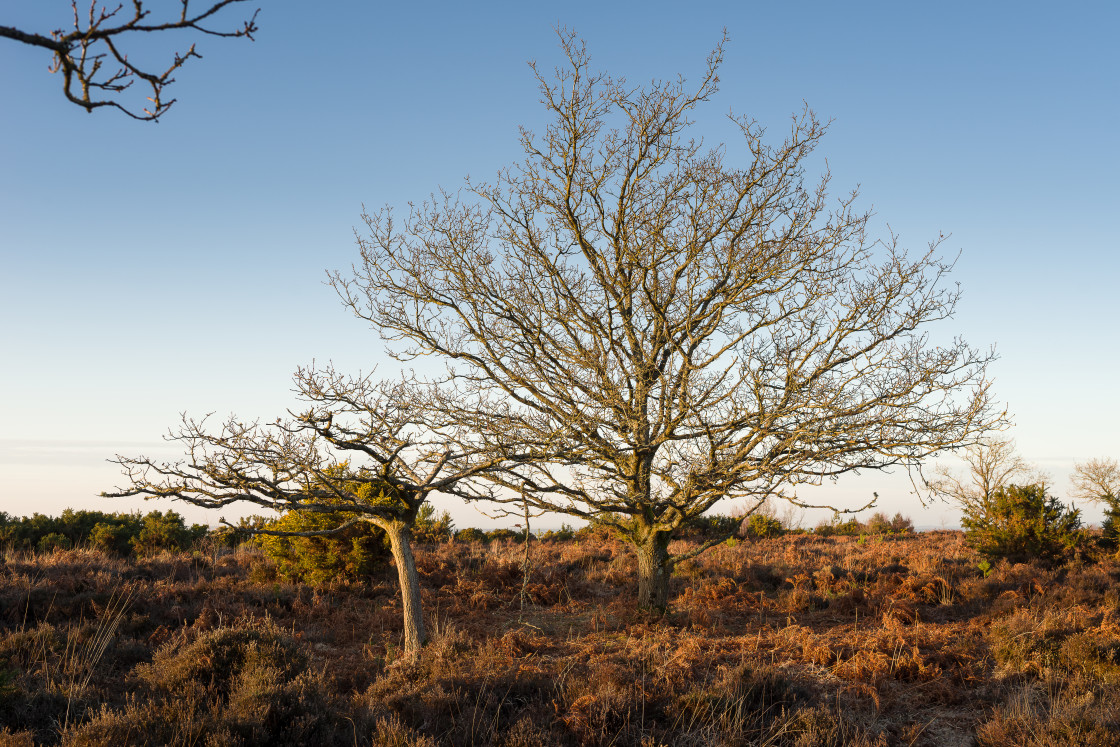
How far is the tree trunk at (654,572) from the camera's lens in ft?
39.6

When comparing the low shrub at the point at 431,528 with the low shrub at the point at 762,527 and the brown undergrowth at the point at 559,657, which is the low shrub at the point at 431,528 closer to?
the brown undergrowth at the point at 559,657

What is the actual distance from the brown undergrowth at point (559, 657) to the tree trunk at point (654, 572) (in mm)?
476

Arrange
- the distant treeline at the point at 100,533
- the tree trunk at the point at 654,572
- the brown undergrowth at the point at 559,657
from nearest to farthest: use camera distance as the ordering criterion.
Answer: the brown undergrowth at the point at 559,657 < the tree trunk at the point at 654,572 < the distant treeline at the point at 100,533

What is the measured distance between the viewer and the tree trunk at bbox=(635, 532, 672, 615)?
12078mm

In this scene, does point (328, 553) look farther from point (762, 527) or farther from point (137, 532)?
Result: point (762, 527)

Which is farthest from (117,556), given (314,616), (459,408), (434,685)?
(434,685)

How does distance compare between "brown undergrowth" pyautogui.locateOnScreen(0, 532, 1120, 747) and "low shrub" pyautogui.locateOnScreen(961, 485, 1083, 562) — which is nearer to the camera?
"brown undergrowth" pyautogui.locateOnScreen(0, 532, 1120, 747)

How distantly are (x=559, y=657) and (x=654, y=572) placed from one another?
339 centimetres

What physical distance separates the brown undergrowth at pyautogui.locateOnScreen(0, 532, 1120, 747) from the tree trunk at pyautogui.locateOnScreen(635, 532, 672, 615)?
476 mm

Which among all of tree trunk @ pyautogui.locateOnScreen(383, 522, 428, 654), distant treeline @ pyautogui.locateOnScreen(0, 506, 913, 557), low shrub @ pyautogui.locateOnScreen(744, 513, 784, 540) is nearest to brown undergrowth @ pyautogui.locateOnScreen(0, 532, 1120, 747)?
tree trunk @ pyautogui.locateOnScreen(383, 522, 428, 654)

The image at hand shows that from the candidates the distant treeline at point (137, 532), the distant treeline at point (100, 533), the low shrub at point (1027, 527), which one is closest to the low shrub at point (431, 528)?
the distant treeline at point (137, 532)

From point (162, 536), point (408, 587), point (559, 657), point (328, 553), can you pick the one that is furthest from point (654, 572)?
point (162, 536)

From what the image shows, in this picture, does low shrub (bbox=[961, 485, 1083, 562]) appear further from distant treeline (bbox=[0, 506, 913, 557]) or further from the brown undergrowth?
distant treeline (bbox=[0, 506, 913, 557])

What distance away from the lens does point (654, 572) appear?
12.1m
